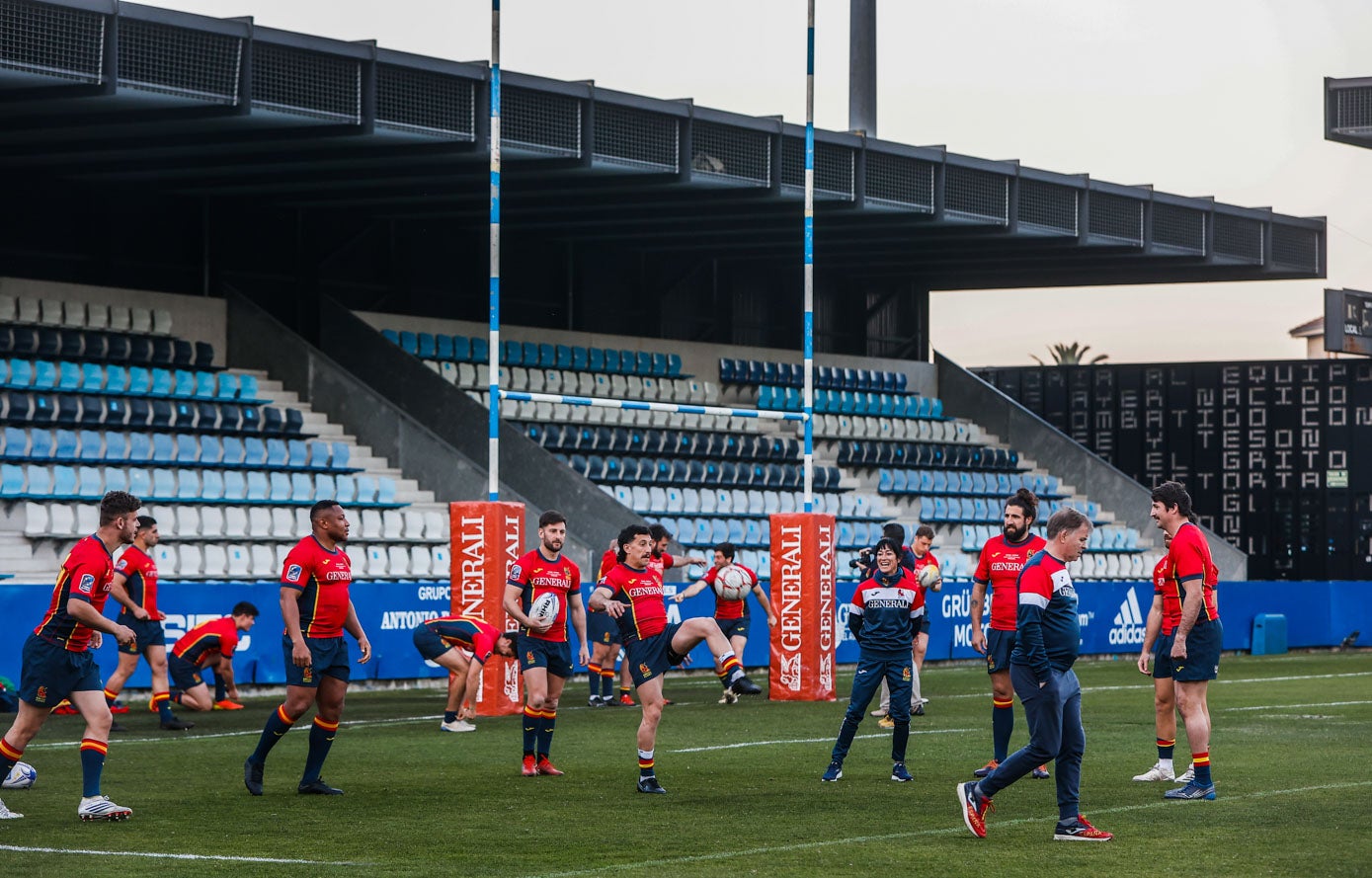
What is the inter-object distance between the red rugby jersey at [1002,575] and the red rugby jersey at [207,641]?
9.70 meters

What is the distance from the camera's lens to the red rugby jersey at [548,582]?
15.6 meters

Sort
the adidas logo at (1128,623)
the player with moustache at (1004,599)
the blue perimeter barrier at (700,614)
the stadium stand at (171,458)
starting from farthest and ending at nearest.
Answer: the adidas logo at (1128,623) < the stadium stand at (171,458) < the blue perimeter barrier at (700,614) < the player with moustache at (1004,599)

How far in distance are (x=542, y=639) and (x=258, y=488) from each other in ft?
47.9

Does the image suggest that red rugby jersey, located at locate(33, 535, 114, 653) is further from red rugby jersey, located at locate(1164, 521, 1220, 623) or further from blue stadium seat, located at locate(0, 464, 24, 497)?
blue stadium seat, located at locate(0, 464, 24, 497)

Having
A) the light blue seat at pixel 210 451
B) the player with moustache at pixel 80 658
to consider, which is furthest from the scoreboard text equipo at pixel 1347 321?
the player with moustache at pixel 80 658

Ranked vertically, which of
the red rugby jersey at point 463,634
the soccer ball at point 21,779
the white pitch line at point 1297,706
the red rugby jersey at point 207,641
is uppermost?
the red rugby jersey at point 463,634

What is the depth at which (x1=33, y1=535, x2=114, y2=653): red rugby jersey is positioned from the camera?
12.2 meters

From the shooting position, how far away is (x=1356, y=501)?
4072 centimetres

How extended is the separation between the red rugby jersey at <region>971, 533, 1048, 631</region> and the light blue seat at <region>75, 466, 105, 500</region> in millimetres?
15330

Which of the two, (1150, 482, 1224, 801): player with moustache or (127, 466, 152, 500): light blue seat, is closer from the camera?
(1150, 482, 1224, 801): player with moustache

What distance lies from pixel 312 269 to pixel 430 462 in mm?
4903

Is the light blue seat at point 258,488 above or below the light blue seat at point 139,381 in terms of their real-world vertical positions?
below

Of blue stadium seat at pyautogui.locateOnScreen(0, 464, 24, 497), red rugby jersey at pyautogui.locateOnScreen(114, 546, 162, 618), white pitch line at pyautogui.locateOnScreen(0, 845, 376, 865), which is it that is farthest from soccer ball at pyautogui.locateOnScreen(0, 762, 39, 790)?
blue stadium seat at pyautogui.locateOnScreen(0, 464, 24, 497)

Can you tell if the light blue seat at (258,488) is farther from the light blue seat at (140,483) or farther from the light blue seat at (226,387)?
the light blue seat at (226,387)
